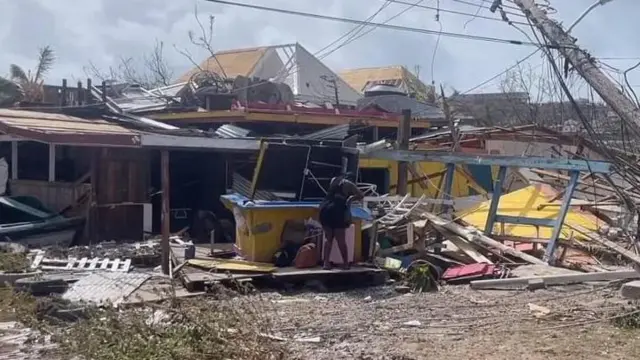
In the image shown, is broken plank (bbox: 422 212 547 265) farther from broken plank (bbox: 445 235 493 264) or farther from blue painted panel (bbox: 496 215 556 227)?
blue painted panel (bbox: 496 215 556 227)

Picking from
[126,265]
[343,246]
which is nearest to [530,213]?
[343,246]

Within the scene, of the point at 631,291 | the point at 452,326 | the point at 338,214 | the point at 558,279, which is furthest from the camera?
the point at 338,214

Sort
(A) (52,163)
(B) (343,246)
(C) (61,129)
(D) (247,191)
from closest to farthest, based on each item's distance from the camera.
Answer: (B) (343,246), (D) (247,191), (C) (61,129), (A) (52,163)

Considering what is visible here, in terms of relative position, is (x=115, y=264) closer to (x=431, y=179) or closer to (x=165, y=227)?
(x=165, y=227)

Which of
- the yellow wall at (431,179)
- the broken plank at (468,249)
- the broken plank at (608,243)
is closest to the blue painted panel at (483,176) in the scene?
the yellow wall at (431,179)

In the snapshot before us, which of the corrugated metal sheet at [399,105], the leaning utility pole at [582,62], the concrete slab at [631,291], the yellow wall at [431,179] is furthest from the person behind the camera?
the corrugated metal sheet at [399,105]

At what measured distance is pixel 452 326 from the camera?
9445mm

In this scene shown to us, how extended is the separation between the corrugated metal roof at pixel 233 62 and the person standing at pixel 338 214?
19050 millimetres

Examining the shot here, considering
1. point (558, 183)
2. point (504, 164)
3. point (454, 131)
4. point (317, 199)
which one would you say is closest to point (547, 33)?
point (504, 164)

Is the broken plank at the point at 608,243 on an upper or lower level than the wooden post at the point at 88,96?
lower

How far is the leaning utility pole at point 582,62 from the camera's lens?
8930 mm

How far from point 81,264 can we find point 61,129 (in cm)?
355

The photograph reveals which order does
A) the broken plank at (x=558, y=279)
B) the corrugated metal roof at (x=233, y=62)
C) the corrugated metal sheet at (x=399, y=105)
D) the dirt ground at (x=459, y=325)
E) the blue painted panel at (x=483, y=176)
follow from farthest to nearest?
1. the corrugated metal roof at (x=233, y=62)
2. the corrugated metal sheet at (x=399, y=105)
3. the blue painted panel at (x=483, y=176)
4. the broken plank at (x=558, y=279)
5. the dirt ground at (x=459, y=325)

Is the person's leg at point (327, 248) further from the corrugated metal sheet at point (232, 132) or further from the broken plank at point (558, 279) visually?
the corrugated metal sheet at point (232, 132)
